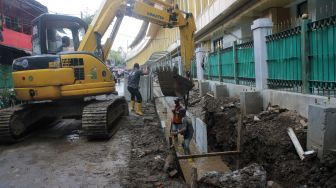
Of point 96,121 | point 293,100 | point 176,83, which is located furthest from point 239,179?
point 176,83

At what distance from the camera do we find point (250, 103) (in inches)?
328

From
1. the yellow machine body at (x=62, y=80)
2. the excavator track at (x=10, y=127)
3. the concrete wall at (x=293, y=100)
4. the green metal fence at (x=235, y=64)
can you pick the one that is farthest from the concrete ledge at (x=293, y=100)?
the excavator track at (x=10, y=127)

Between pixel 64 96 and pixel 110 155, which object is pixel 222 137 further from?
pixel 64 96

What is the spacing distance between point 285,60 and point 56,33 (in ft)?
18.4

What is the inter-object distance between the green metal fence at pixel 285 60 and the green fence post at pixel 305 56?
0.23 m

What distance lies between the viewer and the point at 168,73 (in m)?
10.3

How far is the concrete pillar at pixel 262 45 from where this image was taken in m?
8.35

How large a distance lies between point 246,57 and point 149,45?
158 feet

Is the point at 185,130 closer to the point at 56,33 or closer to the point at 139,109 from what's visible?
the point at 56,33

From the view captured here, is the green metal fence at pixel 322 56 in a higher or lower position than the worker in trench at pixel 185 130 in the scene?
higher

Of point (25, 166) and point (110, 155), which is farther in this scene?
point (110, 155)

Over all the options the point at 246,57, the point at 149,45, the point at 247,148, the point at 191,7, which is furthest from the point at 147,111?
the point at 149,45

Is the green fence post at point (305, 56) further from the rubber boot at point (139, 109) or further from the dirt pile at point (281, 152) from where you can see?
the rubber boot at point (139, 109)

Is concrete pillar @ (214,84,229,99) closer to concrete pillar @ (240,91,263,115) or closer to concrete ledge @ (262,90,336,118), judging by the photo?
concrete pillar @ (240,91,263,115)
